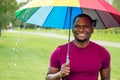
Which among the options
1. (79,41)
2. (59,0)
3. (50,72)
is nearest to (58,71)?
(50,72)

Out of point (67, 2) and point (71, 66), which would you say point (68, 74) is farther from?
point (67, 2)

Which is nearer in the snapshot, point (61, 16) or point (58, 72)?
point (58, 72)

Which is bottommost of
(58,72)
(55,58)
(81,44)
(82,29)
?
(58,72)

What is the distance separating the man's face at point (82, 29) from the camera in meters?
4.27

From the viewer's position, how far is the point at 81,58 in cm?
425

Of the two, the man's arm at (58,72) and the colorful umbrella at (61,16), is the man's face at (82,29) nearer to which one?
the man's arm at (58,72)

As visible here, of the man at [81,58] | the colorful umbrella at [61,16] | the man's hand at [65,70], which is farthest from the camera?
the colorful umbrella at [61,16]

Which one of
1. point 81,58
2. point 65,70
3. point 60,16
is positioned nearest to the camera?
point 65,70

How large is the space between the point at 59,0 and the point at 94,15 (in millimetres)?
1221

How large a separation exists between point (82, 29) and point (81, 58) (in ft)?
0.97

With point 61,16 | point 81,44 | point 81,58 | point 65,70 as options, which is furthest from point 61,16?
point 65,70

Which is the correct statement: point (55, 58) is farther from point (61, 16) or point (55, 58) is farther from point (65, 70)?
point (61, 16)

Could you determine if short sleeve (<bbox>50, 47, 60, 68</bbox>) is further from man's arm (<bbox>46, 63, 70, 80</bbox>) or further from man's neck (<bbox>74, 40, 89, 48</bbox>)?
man's neck (<bbox>74, 40, 89, 48</bbox>)

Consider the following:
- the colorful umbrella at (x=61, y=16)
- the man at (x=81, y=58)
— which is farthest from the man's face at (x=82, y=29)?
the colorful umbrella at (x=61, y=16)
